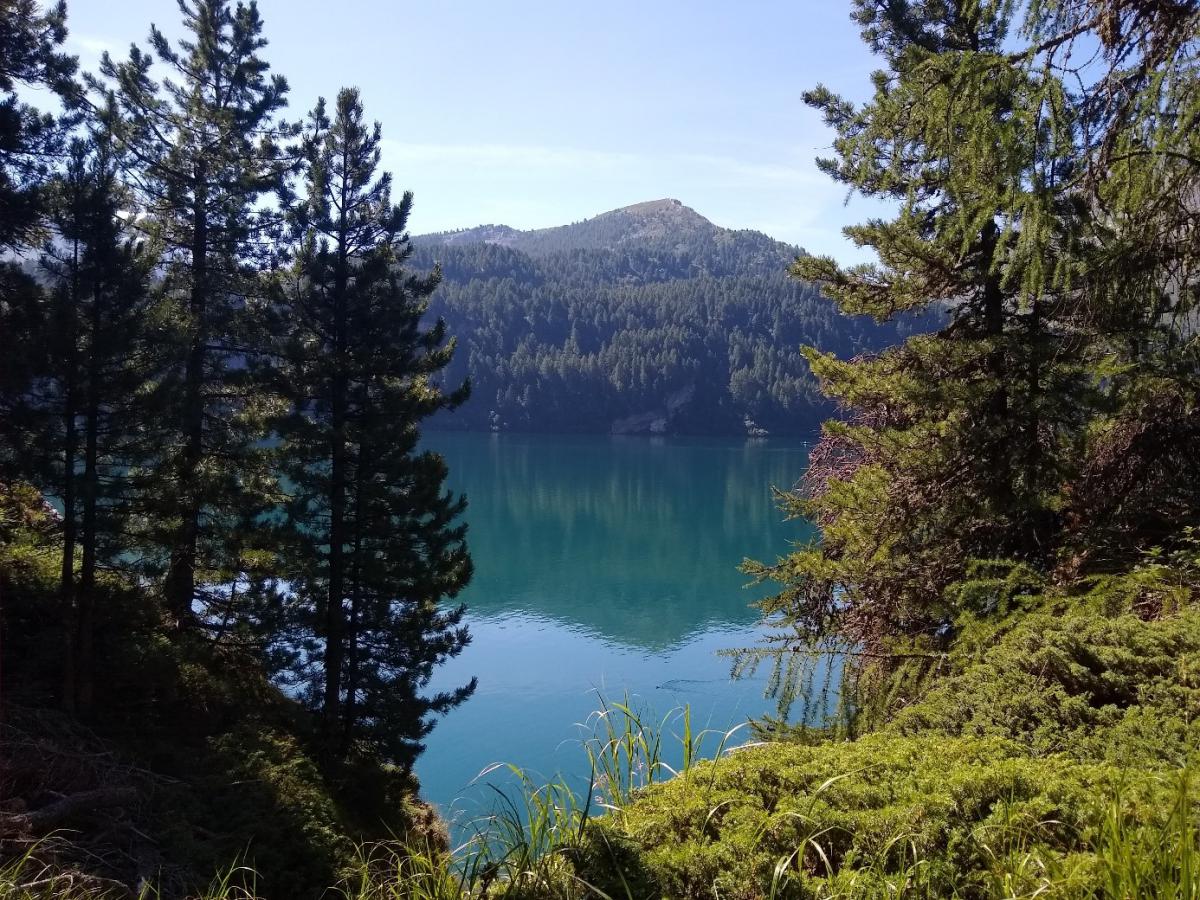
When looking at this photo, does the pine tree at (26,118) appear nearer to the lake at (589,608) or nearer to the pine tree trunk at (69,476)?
the pine tree trunk at (69,476)

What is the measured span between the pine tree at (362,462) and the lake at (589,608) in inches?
90.1

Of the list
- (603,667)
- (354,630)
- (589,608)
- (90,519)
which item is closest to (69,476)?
(90,519)

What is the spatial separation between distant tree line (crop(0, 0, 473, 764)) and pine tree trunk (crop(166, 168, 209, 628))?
42 mm

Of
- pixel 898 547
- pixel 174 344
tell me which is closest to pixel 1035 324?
pixel 898 547

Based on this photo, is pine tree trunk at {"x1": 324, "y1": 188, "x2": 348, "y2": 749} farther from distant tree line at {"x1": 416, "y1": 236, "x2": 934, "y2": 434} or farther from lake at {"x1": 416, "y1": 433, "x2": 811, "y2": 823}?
distant tree line at {"x1": 416, "y1": 236, "x2": 934, "y2": 434}

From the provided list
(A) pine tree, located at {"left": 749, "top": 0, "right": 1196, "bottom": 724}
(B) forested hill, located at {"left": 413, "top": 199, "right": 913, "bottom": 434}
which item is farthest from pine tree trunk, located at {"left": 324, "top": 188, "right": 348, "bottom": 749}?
(B) forested hill, located at {"left": 413, "top": 199, "right": 913, "bottom": 434}

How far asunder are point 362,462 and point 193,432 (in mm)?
2695

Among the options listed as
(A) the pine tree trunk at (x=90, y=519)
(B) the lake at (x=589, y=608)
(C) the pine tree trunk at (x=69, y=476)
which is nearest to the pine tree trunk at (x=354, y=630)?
(B) the lake at (x=589, y=608)

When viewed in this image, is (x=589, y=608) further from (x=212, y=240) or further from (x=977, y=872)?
(x=977, y=872)

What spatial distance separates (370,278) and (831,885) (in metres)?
12.0

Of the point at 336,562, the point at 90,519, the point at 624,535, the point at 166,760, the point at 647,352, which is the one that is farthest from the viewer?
the point at 647,352

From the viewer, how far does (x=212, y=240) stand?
13.7 m

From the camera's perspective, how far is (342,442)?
1186cm

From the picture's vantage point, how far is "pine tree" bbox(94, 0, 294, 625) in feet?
40.2
